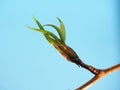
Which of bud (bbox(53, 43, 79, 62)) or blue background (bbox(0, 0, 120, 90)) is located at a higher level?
blue background (bbox(0, 0, 120, 90))

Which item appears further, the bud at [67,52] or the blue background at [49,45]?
the blue background at [49,45]

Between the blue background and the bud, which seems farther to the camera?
the blue background

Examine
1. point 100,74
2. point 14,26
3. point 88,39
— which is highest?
point 14,26

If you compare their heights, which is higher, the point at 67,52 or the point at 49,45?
the point at 49,45

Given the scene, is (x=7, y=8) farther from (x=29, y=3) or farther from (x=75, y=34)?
(x=75, y=34)

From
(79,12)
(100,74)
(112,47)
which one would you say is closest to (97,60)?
(112,47)

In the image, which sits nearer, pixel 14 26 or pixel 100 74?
pixel 100 74

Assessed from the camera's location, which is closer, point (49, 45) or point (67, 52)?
point (67, 52)

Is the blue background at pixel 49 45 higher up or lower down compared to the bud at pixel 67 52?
higher up
